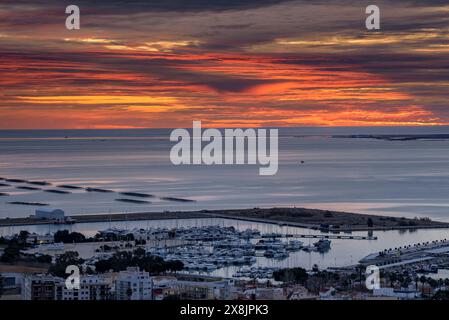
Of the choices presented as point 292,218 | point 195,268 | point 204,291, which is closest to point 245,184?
point 292,218

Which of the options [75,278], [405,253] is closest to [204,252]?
[405,253]

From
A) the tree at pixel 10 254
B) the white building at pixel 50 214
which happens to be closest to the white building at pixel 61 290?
the tree at pixel 10 254

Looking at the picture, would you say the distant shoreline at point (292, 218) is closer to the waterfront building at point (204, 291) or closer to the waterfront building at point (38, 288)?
the waterfront building at point (204, 291)

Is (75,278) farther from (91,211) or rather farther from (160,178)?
(160,178)

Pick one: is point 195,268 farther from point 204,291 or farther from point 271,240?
point 204,291

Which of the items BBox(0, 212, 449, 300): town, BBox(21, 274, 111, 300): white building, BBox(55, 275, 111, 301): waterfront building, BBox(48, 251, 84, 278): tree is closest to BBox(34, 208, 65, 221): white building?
BBox(0, 212, 449, 300): town

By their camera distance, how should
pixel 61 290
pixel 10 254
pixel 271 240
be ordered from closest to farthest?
1. pixel 61 290
2. pixel 10 254
3. pixel 271 240
